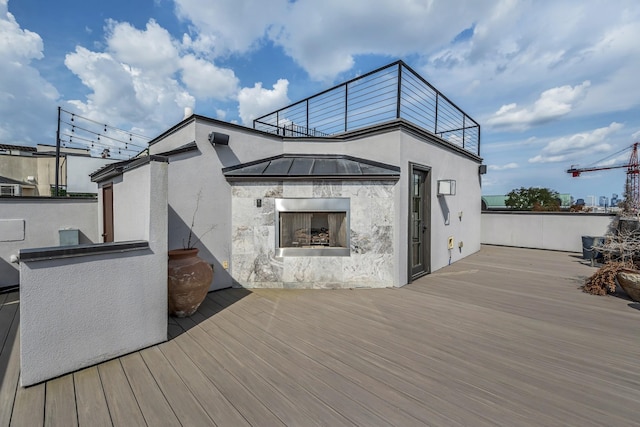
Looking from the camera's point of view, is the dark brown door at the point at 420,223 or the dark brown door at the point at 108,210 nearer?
→ the dark brown door at the point at 108,210

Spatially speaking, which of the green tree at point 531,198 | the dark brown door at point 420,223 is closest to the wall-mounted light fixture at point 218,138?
the dark brown door at point 420,223

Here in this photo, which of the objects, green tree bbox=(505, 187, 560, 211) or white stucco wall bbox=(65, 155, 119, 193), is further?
white stucco wall bbox=(65, 155, 119, 193)

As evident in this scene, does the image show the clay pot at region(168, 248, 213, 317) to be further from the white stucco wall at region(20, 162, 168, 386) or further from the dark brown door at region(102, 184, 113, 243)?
the dark brown door at region(102, 184, 113, 243)

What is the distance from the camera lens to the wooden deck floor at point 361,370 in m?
1.86

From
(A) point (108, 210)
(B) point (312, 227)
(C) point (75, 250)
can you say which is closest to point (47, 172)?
(A) point (108, 210)

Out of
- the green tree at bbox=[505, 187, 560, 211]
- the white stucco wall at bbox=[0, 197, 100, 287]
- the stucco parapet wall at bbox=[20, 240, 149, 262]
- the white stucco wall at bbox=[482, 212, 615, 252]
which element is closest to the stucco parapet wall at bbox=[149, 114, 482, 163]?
the white stucco wall at bbox=[0, 197, 100, 287]

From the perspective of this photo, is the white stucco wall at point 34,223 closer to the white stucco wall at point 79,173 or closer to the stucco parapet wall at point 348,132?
the stucco parapet wall at point 348,132

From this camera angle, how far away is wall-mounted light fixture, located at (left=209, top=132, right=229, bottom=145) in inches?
184

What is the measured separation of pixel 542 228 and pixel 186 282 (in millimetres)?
11894

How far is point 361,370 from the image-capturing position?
241 cm

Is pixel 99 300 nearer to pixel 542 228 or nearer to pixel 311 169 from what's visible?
pixel 311 169

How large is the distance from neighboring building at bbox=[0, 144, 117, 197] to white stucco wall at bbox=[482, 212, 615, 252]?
84.8 ft

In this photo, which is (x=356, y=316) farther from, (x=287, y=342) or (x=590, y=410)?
(x=590, y=410)

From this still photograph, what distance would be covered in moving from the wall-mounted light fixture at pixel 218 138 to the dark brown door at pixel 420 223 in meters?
4.03
